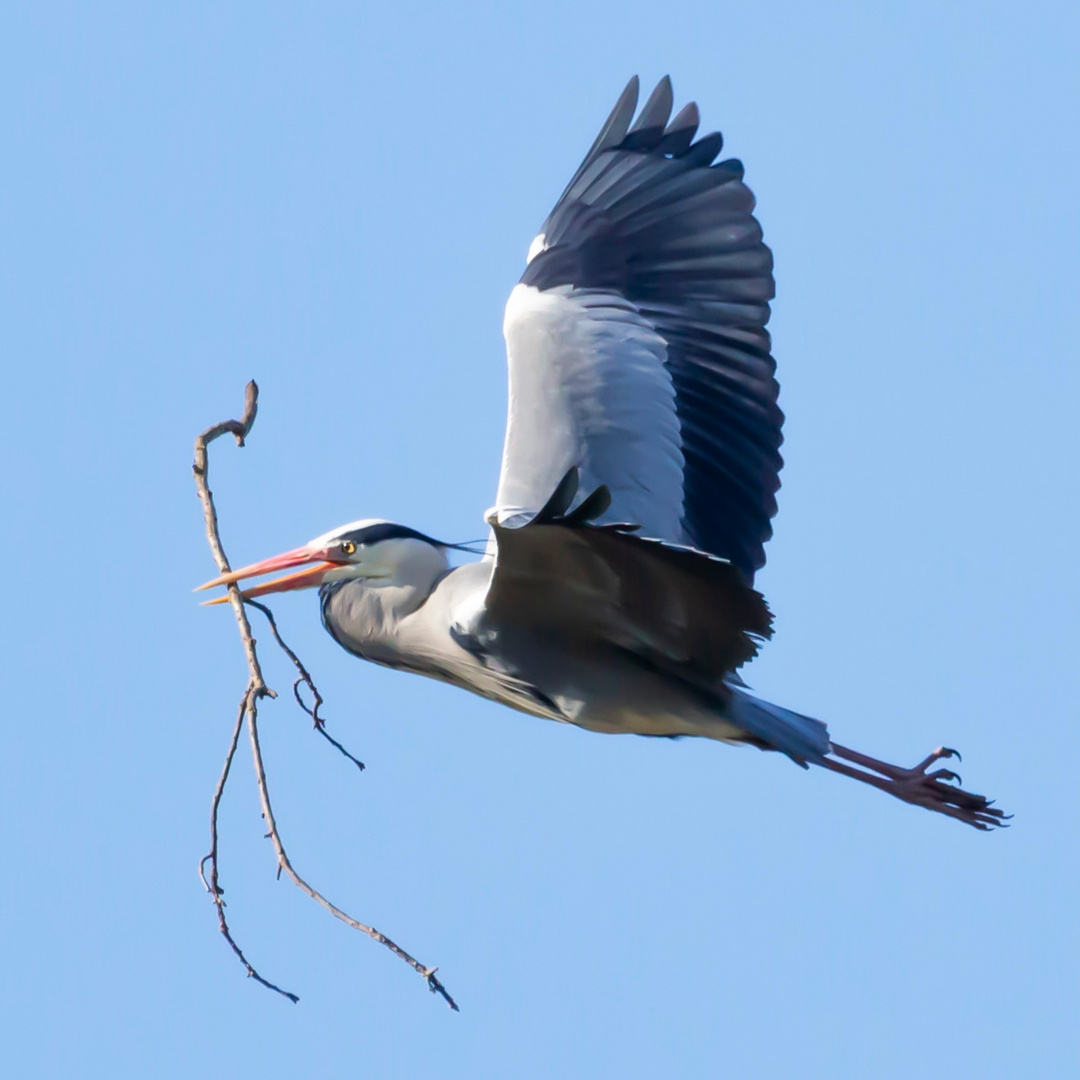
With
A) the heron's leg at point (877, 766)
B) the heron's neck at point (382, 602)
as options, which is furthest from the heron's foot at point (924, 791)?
the heron's neck at point (382, 602)

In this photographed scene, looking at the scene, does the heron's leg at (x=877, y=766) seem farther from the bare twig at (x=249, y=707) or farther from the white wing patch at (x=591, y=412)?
the bare twig at (x=249, y=707)

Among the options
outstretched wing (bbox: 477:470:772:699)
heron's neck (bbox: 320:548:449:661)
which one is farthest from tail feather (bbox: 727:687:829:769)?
heron's neck (bbox: 320:548:449:661)

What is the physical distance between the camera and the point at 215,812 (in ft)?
11.5

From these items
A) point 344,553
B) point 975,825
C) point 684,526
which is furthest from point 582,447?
point 975,825

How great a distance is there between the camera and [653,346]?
18.0 ft

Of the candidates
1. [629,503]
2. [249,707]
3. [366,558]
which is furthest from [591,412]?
[249,707]

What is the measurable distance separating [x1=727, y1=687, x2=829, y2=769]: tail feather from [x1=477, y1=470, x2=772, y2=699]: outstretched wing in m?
0.15

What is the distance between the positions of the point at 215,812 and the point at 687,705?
1.68 metres

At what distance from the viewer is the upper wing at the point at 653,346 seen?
16.9ft

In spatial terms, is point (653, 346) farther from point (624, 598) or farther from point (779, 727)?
point (624, 598)

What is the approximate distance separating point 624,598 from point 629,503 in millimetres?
874

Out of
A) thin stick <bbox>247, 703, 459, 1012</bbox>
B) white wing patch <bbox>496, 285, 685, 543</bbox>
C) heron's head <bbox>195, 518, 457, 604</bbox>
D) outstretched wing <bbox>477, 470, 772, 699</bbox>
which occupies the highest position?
white wing patch <bbox>496, 285, 685, 543</bbox>

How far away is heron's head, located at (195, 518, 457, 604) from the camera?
498cm

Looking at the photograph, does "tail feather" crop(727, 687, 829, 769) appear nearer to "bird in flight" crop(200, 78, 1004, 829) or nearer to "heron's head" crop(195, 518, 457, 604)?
"bird in flight" crop(200, 78, 1004, 829)
